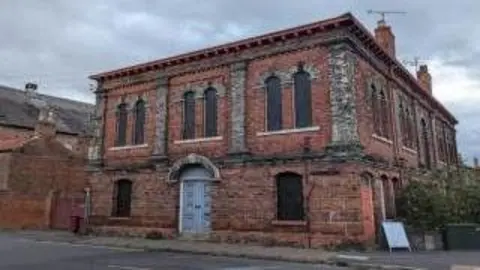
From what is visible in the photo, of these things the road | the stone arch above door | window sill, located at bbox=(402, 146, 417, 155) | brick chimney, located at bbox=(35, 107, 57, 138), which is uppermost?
brick chimney, located at bbox=(35, 107, 57, 138)

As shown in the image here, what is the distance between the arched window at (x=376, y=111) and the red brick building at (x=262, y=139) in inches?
3.2

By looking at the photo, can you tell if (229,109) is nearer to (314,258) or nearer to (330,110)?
(330,110)

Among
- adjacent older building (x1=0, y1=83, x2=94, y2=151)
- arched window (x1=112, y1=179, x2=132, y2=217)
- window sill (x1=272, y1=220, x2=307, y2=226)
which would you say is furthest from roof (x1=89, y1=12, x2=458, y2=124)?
adjacent older building (x1=0, y1=83, x2=94, y2=151)

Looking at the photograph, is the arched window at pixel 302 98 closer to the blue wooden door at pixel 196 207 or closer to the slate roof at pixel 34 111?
the blue wooden door at pixel 196 207

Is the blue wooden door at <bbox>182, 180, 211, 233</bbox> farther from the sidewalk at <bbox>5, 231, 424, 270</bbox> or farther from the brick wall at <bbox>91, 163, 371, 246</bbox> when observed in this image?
the sidewalk at <bbox>5, 231, 424, 270</bbox>

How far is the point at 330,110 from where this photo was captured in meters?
19.1

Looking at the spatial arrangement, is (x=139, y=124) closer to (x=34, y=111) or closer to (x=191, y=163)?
(x=191, y=163)

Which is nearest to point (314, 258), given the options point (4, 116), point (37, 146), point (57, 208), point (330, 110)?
point (330, 110)

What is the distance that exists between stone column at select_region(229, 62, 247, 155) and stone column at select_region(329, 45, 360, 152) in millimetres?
3860

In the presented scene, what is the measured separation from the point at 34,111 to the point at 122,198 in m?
23.2

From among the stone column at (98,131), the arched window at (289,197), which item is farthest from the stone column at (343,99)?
the stone column at (98,131)

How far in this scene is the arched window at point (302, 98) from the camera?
1983 cm

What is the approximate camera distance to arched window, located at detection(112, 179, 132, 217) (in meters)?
24.6

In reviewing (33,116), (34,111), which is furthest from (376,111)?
(34,111)
